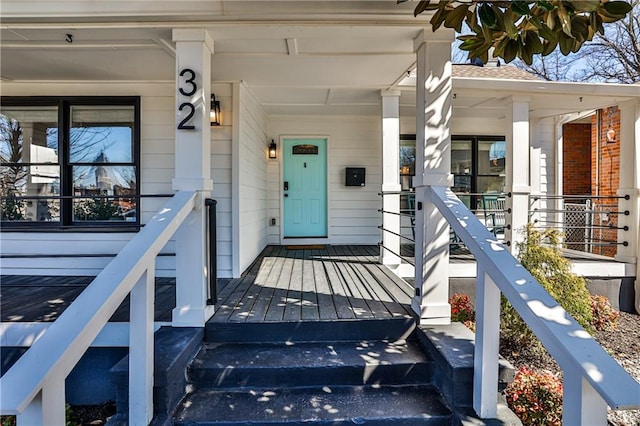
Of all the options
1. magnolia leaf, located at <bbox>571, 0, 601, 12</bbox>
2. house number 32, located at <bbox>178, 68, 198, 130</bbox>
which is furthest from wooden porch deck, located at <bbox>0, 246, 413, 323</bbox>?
magnolia leaf, located at <bbox>571, 0, 601, 12</bbox>

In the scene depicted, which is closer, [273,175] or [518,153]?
[518,153]

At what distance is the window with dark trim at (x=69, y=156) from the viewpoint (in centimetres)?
414

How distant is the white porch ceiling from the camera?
250 centimetres

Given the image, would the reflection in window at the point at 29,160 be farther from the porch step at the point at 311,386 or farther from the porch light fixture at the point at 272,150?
the porch step at the point at 311,386

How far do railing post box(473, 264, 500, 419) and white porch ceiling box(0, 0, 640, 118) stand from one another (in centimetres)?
195

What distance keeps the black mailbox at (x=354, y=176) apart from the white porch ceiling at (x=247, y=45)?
1.52 m

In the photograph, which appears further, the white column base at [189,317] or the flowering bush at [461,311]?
the flowering bush at [461,311]

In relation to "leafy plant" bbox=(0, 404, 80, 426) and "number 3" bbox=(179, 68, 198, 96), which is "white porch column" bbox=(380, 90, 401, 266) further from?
"leafy plant" bbox=(0, 404, 80, 426)

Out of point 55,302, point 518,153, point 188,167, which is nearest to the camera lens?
point 188,167

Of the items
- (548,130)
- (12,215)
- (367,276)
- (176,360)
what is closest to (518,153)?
(548,130)

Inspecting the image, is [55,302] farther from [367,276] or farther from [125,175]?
[367,276]

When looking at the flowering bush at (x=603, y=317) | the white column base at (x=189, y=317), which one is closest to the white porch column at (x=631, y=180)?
the flowering bush at (x=603, y=317)

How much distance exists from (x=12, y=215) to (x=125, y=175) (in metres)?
1.42

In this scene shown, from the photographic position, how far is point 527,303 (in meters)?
1.47
